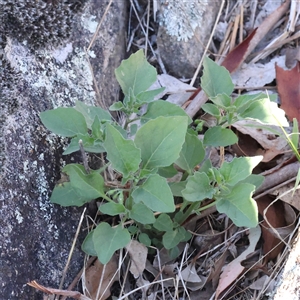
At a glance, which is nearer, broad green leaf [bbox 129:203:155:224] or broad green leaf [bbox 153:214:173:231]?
broad green leaf [bbox 129:203:155:224]

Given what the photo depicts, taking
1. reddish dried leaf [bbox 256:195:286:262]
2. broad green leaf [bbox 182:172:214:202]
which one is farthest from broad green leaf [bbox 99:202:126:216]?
reddish dried leaf [bbox 256:195:286:262]

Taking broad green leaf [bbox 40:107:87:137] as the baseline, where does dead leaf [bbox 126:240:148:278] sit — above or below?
below

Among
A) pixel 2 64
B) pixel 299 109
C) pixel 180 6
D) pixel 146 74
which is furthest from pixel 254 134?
pixel 2 64

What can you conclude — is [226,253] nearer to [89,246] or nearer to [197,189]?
[197,189]

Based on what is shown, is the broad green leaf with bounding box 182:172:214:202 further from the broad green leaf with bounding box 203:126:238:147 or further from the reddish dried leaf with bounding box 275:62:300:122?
the reddish dried leaf with bounding box 275:62:300:122

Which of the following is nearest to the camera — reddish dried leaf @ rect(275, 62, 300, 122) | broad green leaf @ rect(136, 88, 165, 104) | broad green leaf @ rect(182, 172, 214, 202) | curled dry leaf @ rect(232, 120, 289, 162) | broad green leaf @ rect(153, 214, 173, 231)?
broad green leaf @ rect(182, 172, 214, 202)

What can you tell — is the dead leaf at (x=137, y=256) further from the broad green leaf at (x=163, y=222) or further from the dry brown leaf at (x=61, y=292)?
the dry brown leaf at (x=61, y=292)

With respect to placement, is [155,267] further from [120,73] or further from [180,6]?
[180,6]

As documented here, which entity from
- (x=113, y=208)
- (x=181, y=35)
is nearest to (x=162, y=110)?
(x=113, y=208)
